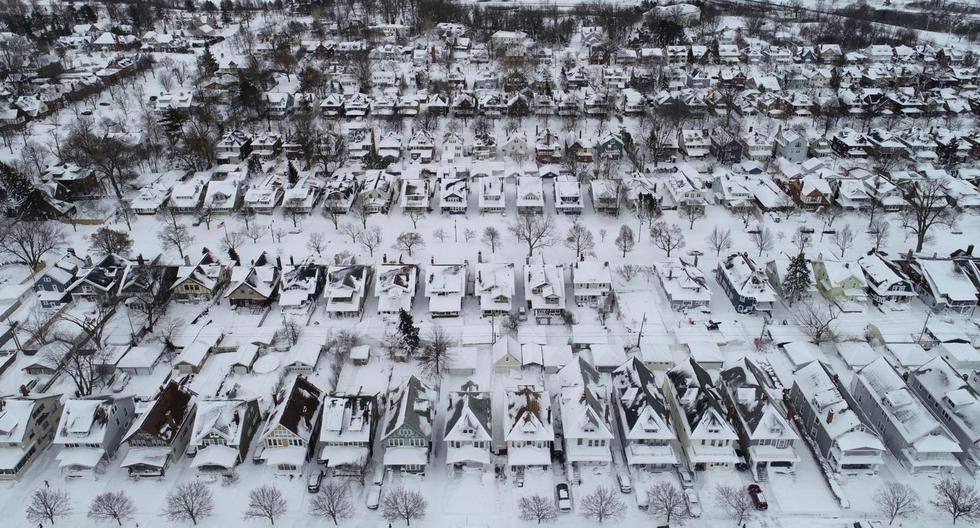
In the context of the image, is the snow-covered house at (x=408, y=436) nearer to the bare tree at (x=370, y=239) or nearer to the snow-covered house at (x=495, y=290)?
the snow-covered house at (x=495, y=290)

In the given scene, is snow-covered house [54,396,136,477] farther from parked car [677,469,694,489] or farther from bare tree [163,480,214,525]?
parked car [677,469,694,489]

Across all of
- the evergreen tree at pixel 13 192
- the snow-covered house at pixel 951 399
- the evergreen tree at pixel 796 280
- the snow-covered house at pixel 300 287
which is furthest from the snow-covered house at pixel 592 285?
the evergreen tree at pixel 13 192

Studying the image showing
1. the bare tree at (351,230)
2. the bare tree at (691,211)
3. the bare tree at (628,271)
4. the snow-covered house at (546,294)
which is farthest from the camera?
the bare tree at (691,211)

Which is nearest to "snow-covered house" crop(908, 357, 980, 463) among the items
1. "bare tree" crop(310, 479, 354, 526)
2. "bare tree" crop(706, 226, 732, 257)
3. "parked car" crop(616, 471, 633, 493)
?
"parked car" crop(616, 471, 633, 493)

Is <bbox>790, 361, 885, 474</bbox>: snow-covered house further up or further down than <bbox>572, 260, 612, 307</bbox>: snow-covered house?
further down

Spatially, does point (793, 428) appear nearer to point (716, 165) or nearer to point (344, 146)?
point (716, 165)
